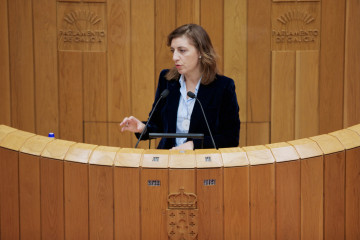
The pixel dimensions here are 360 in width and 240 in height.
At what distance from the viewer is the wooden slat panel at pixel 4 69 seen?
3275mm

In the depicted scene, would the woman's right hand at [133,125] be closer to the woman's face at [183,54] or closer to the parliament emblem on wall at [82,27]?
the woman's face at [183,54]

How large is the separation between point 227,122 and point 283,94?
3.89ft

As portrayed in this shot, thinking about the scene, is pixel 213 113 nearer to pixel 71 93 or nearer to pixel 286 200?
pixel 286 200

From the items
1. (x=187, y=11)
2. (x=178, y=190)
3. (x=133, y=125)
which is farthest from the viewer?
(x=187, y=11)

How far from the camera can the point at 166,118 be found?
2266mm

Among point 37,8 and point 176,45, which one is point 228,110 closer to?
point 176,45

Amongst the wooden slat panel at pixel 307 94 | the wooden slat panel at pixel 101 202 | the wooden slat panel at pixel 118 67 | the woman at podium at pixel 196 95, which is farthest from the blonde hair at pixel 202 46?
the wooden slat panel at pixel 307 94

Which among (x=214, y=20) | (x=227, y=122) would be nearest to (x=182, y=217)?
(x=227, y=122)

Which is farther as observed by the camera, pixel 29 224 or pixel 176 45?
pixel 176 45

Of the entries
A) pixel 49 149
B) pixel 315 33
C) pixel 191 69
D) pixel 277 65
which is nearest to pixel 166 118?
pixel 191 69

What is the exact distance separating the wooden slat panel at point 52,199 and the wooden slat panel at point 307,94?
2.19 meters

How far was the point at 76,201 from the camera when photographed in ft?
4.67

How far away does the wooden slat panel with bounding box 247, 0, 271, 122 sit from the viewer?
3240 mm

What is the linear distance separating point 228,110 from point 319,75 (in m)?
1.29
